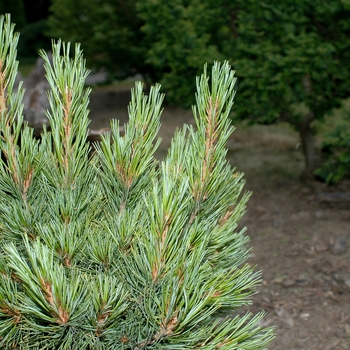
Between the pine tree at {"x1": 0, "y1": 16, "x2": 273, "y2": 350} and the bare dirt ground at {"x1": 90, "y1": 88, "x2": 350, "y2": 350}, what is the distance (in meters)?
0.91

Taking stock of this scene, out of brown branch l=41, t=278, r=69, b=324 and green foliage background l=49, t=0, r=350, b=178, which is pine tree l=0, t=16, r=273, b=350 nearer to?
brown branch l=41, t=278, r=69, b=324

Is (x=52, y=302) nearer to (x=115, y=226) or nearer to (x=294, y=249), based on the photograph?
(x=115, y=226)

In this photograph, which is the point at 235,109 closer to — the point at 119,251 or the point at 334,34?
the point at 334,34

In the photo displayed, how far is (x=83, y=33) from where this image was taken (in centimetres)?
1141

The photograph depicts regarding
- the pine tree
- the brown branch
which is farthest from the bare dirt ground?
the brown branch

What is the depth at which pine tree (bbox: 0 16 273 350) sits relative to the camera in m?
1.58

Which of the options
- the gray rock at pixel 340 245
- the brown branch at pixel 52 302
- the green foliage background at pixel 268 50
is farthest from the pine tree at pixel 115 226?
the green foliage background at pixel 268 50

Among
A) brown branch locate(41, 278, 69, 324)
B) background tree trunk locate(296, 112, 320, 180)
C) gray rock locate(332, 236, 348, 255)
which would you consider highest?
brown branch locate(41, 278, 69, 324)

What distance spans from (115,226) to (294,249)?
3.85 meters

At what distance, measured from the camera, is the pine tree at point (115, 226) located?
1.58 m

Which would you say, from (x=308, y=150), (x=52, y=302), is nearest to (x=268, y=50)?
(x=308, y=150)

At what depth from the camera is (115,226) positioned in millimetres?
1801

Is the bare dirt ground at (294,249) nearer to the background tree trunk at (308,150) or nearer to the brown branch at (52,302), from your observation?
the background tree trunk at (308,150)

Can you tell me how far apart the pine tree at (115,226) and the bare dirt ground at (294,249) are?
2.98 ft
